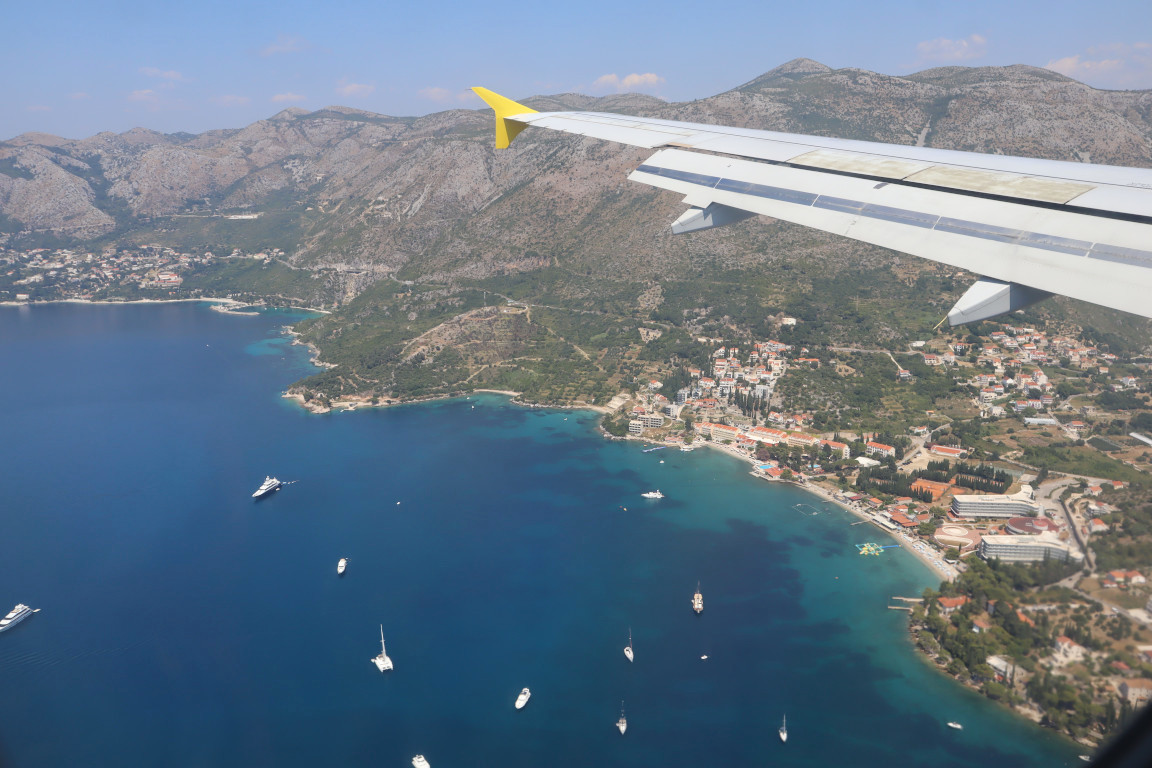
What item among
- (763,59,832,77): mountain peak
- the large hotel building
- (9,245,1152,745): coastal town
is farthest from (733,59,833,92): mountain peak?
the large hotel building

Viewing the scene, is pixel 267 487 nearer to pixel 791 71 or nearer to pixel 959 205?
pixel 959 205

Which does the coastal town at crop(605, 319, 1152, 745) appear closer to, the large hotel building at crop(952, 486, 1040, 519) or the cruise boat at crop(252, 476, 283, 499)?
the large hotel building at crop(952, 486, 1040, 519)

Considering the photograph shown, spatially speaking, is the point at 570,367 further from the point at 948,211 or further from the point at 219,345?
the point at 948,211

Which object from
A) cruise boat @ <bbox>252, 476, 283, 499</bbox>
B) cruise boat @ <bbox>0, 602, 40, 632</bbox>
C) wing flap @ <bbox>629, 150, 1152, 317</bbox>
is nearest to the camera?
wing flap @ <bbox>629, 150, 1152, 317</bbox>

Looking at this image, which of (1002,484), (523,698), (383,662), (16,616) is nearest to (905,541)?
(1002,484)

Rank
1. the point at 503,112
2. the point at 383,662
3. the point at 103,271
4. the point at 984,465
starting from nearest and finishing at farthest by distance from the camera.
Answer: the point at 503,112 → the point at 383,662 → the point at 984,465 → the point at 103,271

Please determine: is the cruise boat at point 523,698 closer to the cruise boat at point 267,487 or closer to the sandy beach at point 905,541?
the sandy beach at point 905,541

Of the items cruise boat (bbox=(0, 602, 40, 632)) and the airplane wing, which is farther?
cruise boat (bbox=(0, 602, 40, 632))
